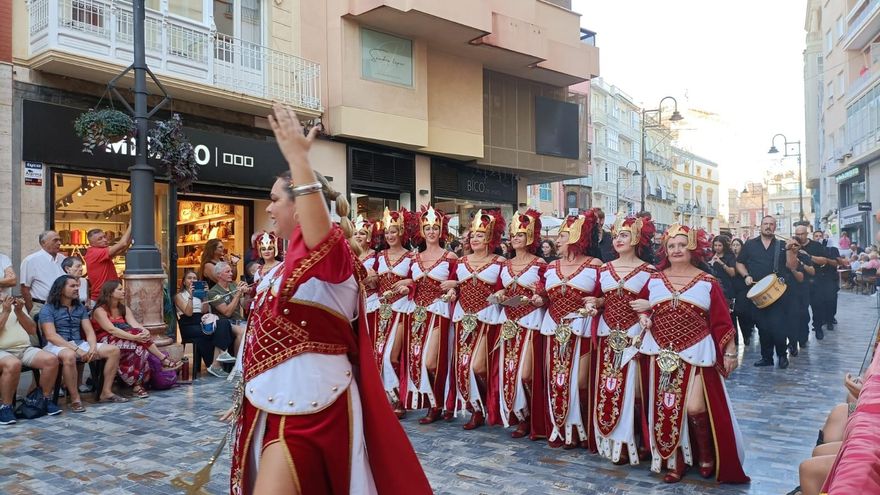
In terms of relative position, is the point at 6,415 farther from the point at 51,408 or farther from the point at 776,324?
the point at 776,324

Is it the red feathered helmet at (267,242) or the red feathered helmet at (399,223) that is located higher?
the red feathered helmet at (399,223)

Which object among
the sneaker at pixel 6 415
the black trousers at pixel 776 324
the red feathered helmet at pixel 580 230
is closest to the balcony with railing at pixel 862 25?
the black trousers at pixel 776 324

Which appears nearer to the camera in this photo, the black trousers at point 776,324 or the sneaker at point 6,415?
the sneaker at point 6,415

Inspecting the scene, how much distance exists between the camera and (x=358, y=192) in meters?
16.6

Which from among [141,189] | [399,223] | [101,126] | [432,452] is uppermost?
[101,126]

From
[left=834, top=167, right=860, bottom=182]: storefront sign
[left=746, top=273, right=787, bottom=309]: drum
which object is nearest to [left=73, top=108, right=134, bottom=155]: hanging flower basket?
[left=746, top=273, right=787, bottom=309]: drum

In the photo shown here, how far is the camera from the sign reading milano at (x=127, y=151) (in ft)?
35.6

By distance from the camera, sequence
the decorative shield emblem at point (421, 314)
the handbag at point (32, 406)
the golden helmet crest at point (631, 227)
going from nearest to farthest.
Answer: the golden helmet crest at point (631, 227)
the handbag at point (32, 406)
the decorative shield emblem at point (421, 314)

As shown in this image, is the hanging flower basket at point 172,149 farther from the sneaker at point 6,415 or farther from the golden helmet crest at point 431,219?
the golden helmet crest at point 431,219

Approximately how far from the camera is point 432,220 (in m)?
7.11

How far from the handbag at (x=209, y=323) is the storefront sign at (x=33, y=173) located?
427 centimetres

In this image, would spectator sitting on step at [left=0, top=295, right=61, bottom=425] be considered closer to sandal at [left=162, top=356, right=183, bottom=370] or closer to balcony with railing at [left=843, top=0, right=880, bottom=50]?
sandal at [left=162, top=356, right=183, bottom=370]

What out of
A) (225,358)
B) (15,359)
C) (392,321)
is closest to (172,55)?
(225,358)

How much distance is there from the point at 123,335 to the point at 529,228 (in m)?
5.01
